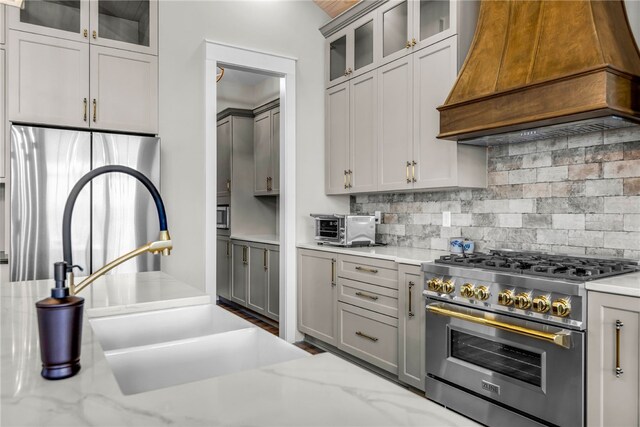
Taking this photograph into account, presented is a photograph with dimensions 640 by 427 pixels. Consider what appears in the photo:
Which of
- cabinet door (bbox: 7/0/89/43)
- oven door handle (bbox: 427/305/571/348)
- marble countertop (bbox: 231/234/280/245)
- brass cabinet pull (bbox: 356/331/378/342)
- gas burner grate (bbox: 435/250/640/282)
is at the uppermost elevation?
cabinet door (bbox: 7/0/89/43)

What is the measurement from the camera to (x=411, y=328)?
2902 mm

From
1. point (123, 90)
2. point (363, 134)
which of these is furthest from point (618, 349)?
point (123, 90)

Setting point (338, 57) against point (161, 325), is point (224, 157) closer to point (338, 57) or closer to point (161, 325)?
point (338, 57)

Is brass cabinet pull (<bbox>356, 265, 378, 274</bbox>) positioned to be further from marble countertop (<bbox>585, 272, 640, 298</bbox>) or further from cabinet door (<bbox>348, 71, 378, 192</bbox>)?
marble countertop (<bbox>585, 272, 640, 298</bbox>)

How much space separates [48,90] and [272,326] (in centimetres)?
294

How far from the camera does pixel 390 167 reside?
3.57 metres

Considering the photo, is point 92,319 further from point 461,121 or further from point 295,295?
point 295,295

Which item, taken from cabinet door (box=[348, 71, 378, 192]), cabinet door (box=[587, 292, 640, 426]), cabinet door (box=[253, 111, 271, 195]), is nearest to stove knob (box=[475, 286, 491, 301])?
cabinet door (box=[587, 292, 640, 426])

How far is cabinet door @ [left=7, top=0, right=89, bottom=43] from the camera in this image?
293 centimetres

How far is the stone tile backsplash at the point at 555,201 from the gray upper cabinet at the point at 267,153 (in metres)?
2.04

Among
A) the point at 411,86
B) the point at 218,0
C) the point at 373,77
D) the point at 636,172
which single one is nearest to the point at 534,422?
the point at 636,172

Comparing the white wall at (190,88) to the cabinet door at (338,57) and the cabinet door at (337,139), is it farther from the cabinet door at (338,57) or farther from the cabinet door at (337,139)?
the cabinet door at (337,139)

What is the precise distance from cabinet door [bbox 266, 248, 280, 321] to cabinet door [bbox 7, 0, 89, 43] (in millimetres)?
2459

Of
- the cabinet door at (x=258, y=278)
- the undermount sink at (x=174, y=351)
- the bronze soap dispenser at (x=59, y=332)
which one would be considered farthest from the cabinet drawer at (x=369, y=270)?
the bronze soap dispenser at (x=59, y=332)
